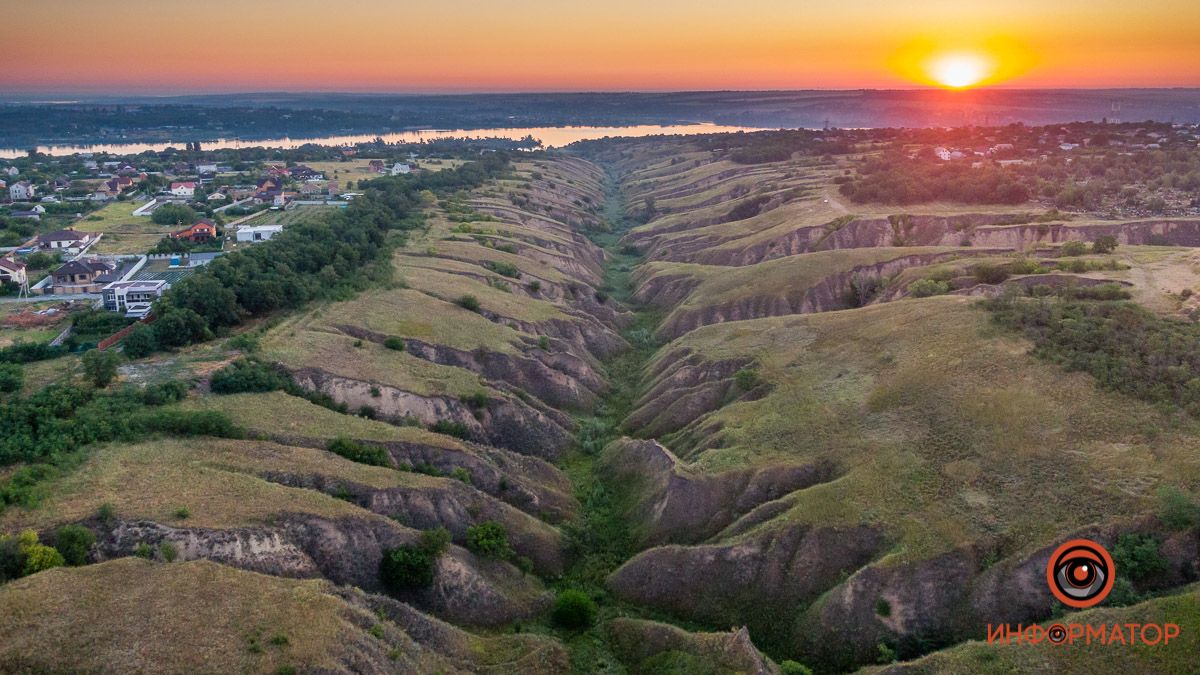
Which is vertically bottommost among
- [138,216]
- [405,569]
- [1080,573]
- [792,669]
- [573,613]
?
[573,613]

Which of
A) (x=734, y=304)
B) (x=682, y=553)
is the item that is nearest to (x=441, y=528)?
(x=682, y=553)

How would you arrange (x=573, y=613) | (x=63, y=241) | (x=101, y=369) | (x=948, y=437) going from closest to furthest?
1. (x=573, y=613)
2. (x=948, y=437)
3. (x=101, y=369)
4. (x=63, y=241)

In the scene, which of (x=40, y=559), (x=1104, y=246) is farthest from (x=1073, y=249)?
(x=40, y=559)

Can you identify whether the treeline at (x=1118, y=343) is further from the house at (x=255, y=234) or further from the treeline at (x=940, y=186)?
the house at (x=255, y=234)

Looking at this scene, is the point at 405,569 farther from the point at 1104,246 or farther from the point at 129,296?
the point at 1104,246

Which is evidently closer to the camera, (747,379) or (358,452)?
(358,452)

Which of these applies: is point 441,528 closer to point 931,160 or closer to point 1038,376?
point 1038,376

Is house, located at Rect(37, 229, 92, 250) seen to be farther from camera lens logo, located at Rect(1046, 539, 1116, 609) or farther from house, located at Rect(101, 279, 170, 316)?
camera lens logo, located at Rect(1046, 539, 1116, 609)
